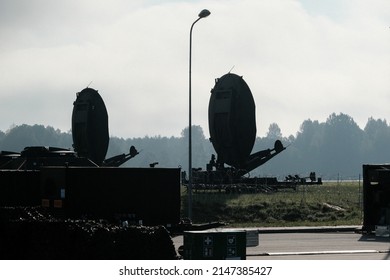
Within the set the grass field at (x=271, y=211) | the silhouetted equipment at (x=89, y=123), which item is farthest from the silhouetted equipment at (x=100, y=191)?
the silhouetted equipment at (x=89, y=123)

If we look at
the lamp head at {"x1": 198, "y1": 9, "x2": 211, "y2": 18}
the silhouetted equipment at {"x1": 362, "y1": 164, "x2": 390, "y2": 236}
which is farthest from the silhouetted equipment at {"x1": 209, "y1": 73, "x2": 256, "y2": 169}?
the silhouetted equipment at {"x1": 362, "y1": 164, "x2": 390, "y2": 236}

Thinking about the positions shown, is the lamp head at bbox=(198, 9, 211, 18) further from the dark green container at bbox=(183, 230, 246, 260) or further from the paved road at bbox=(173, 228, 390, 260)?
the dark green container at bbox=(183, 230, 246, 260)

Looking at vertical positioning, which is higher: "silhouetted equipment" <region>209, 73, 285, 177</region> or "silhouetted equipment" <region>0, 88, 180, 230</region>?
"silhouetted equipment" <region>209, 73, 285, 177</region>

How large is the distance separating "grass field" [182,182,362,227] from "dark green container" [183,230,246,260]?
20.1 metres

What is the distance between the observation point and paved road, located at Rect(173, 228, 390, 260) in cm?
2586

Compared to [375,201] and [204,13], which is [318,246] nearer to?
[375,201]

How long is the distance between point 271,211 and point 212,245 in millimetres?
27221

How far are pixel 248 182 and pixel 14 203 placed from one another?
102 feet

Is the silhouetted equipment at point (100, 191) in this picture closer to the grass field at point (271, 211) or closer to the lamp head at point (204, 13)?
the lamp head at point (204, 13)

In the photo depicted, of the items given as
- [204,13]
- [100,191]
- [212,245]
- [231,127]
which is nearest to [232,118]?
[231,127]

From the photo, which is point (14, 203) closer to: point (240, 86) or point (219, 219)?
point (219, 219)

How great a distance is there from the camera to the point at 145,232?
21375 millimetres

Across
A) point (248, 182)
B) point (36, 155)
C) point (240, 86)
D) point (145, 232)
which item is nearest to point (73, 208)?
point (145, 232)

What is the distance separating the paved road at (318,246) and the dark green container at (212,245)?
5.09 meters
